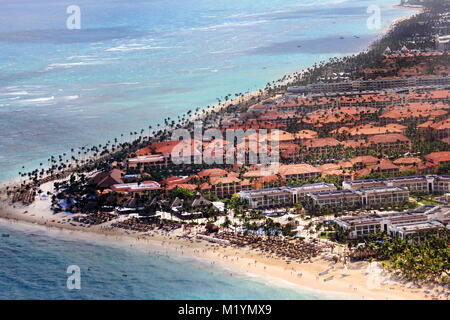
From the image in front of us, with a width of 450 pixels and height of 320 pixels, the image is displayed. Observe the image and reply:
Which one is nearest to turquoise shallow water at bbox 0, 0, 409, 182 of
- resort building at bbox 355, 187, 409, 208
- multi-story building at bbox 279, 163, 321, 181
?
multi-story building at bbox 279, 163, 321, 181

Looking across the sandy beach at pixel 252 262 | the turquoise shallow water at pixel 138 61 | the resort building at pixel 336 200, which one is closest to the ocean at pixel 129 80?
the turquoise shallow water at pixel 138 61

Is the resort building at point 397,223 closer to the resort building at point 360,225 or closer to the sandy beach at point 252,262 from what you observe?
the resort building at point 360,225

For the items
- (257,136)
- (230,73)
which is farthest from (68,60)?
(257,136)

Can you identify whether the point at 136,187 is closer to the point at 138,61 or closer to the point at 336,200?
the point at 336,200

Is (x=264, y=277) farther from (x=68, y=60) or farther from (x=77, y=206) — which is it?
(x=68, y=60)

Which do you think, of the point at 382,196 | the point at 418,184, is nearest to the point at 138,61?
the point at 418,184

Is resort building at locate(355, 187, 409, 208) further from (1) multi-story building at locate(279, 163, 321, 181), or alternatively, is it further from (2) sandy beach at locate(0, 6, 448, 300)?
(2) sandy beach at locate(0, 6, 448, 300)
